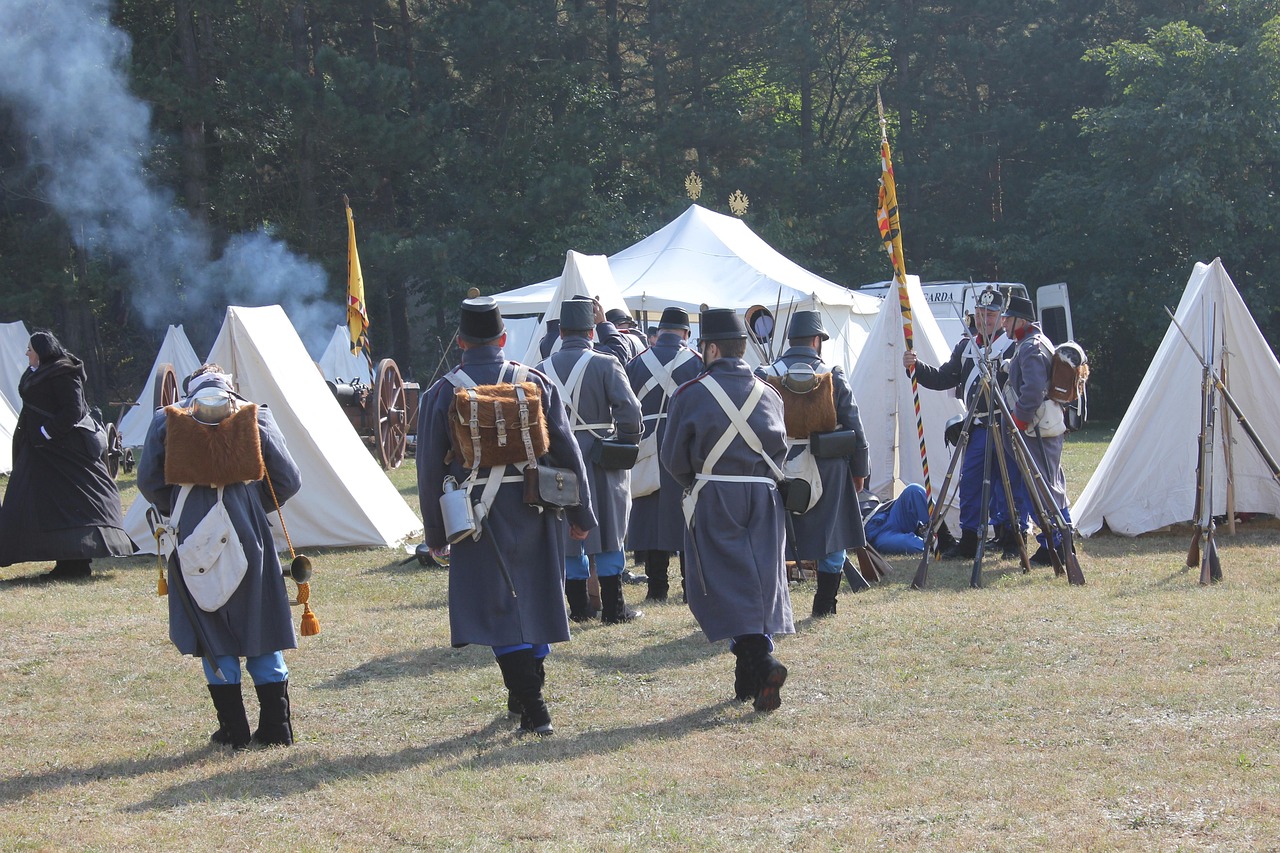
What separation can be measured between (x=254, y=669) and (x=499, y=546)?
948 millimetres

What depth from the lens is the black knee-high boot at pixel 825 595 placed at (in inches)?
264

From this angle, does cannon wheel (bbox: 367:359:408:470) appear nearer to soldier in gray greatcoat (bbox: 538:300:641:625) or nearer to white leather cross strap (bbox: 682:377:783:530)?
soldier in gray greatcoat (bbox: 538:300:641:625)

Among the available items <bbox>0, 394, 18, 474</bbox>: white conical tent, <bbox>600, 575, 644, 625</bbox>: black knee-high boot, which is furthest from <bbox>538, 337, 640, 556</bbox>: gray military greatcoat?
<bbox>0, 394, 18, 474</bbox>: white conical tent

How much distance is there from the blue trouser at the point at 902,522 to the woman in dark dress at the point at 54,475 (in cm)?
499

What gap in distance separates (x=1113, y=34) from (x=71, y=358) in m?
23.7

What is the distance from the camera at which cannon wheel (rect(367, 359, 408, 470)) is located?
51.6 ft

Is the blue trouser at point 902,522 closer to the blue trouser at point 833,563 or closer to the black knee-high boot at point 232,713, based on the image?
the blue trouser at point 833,563

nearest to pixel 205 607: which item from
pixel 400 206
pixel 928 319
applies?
pixel 928 319

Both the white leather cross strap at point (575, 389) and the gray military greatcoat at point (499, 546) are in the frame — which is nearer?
the gray military greatcoat at point (499, 546)

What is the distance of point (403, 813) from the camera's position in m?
4.04

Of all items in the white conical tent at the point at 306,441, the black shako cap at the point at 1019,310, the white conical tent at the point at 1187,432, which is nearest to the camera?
the black shako cap at the point at 1019,310

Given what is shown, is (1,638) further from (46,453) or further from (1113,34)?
(1113,34)

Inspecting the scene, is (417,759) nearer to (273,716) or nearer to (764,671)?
(273,716)

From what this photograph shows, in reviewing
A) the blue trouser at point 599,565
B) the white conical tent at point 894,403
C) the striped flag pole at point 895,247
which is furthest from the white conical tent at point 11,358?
the blue trouser at point 599,565
